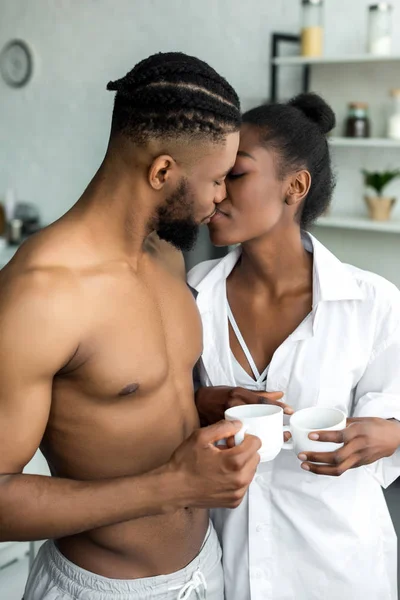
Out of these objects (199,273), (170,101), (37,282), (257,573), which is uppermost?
(170,101)

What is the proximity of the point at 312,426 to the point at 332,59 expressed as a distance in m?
2.78

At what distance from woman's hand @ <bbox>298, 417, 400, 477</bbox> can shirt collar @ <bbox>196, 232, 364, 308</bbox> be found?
238mm

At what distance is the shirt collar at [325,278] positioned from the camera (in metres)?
1.39

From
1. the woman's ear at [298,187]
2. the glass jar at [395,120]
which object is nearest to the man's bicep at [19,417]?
the woman's ear at [298,187]

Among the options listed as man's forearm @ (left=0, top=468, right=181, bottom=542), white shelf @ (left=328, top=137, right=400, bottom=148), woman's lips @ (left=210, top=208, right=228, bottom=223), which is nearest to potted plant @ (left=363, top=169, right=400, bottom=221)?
white shelf @ (left=328, top=137, right=400, bottom=148)

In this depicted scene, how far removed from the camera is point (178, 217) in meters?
1.20

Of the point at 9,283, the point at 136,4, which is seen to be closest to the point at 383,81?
the point at 136,4

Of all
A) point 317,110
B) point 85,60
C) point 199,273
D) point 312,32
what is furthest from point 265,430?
point 85,60

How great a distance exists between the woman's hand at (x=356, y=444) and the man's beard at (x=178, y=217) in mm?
379

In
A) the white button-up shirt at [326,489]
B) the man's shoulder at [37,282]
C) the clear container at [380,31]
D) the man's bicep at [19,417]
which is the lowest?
the white button-up shirt at [326,489]

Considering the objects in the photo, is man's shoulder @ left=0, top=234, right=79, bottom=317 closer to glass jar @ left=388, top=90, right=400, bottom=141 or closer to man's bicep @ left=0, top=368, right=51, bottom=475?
man's bicep @ left=0, top=368, right=51, bottom=475

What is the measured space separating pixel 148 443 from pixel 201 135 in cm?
50

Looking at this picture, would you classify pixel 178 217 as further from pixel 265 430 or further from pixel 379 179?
pixel 379 179

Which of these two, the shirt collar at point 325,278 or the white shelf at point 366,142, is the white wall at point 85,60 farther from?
the shirt collar at point 325,278
